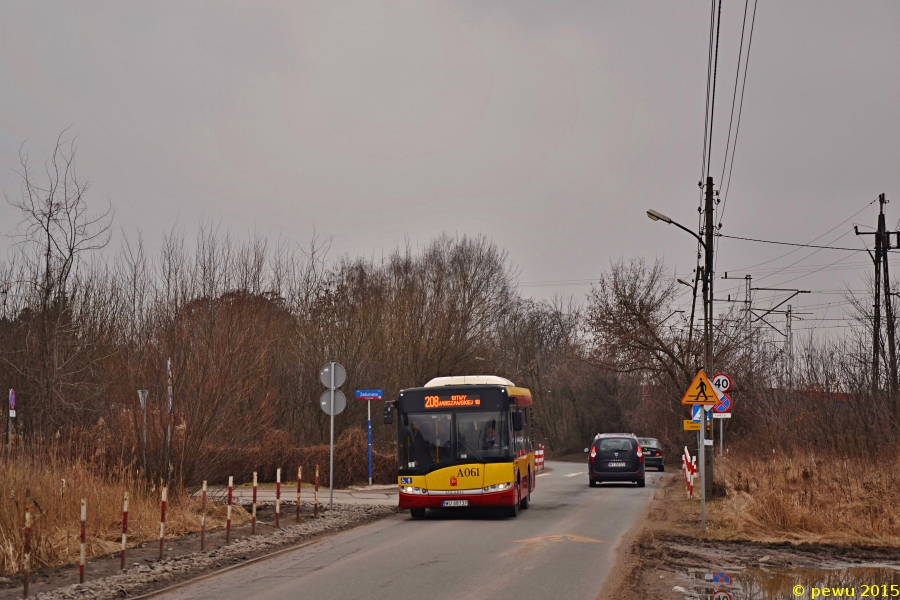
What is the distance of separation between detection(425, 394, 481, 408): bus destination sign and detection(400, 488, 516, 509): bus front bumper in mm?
1929

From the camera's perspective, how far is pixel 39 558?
1291 centimetres

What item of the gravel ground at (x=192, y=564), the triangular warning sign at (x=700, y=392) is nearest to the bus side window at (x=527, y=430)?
the gravel ground at (x=192, y=564)

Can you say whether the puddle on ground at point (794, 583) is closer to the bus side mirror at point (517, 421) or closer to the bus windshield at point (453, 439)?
the bus windshield at point (453, 439)

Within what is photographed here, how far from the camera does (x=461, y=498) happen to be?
2108cm

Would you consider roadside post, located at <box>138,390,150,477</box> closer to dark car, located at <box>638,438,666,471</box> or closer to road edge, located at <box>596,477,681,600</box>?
road edge, located at <box>596,477,681,600</box>

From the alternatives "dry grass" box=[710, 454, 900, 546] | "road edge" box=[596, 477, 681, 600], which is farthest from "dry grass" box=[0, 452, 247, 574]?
"dry grass" box=[710, 454, 900, 546]

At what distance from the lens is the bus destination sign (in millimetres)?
21766

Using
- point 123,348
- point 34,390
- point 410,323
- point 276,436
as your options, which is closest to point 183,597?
point 123,348

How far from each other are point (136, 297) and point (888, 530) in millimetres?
16917

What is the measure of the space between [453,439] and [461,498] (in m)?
1.26

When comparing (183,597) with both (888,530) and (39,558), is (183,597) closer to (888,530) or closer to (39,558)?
(39,558)

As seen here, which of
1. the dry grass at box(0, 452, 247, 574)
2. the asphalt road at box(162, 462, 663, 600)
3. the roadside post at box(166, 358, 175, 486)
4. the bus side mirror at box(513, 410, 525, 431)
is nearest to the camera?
the asphalt road at box(162, 462, 663, 600)

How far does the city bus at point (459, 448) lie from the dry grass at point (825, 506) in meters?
4.47

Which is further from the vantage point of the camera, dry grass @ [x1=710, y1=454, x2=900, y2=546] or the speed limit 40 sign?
the speed limit 40 sign
